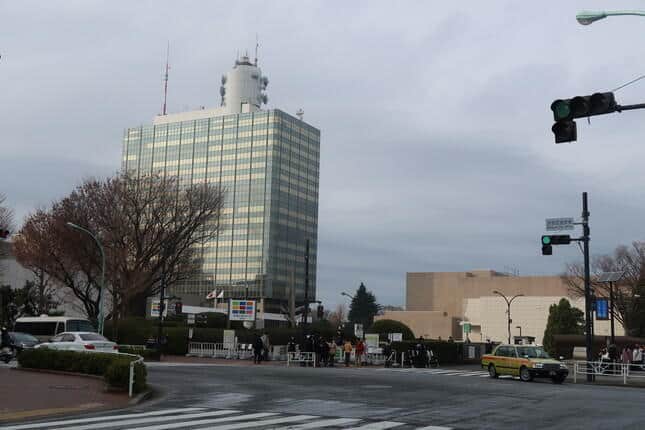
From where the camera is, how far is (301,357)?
127 feet

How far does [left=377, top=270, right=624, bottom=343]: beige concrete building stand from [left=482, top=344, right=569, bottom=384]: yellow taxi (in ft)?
247

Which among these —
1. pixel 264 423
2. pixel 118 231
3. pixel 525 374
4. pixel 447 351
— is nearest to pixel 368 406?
pixel 264 423

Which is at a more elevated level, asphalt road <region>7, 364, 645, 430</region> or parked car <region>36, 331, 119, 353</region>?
parked car <region>36, 331, 119, 353</region>

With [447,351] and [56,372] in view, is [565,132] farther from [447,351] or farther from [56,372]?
[447,351]

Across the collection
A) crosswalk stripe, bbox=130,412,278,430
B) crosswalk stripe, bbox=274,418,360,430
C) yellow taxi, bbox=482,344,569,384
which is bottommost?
crosswalk stripe, bbox=130,412,278,430

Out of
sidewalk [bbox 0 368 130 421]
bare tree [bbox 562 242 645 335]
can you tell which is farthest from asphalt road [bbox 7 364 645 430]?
bare tree [bbox 562 242 645 335]

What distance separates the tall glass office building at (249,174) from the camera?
484ft

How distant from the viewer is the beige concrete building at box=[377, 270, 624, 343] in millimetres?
113375

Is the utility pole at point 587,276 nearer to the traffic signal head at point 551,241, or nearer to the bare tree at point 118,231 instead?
the traffic signal head at point 551,241

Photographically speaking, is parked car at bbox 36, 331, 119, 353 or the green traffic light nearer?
the green traffic light

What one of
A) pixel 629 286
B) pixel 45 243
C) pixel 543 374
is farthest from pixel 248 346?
pixel 629 286

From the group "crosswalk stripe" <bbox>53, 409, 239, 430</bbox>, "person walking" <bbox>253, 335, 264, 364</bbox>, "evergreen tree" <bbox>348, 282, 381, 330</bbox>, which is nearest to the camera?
"crosswalk stripe" <bbox>53, 409, 239, 430</bbox>

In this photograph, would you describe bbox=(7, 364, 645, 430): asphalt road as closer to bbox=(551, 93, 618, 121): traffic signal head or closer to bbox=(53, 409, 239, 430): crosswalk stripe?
bbox=(53, 409, 239, 430): crosswalk stripe

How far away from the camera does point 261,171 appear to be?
484 feet
